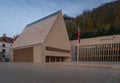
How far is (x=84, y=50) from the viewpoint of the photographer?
4247 centimetres

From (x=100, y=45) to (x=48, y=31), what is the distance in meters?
11.5

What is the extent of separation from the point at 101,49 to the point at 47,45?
A: 38.4ft

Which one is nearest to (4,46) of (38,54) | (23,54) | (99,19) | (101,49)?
(23,54)

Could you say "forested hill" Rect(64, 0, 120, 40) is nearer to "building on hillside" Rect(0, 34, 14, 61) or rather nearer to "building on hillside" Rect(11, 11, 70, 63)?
"building on hillside" Rect(11, 11, 70, 63)

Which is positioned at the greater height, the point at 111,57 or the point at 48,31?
the point at 48,31

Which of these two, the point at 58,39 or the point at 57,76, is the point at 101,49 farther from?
the point at 57,76

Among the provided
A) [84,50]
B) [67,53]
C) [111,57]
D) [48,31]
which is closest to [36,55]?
[48,31]

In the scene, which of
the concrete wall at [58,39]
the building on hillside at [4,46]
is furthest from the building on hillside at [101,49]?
the building on hillside at [4,46]

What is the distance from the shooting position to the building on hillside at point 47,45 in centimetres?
3525

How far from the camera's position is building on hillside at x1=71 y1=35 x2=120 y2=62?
121 ft

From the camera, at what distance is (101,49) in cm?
3884

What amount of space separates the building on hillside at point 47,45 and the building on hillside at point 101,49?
4011 millimetres

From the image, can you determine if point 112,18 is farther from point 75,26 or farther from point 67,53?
point 67,53

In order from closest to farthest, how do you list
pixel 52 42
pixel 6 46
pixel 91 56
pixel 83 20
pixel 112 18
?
pixel 52 42
pixel 91 56
pixel 6 46
pixel 112 18
pixel 83 20
